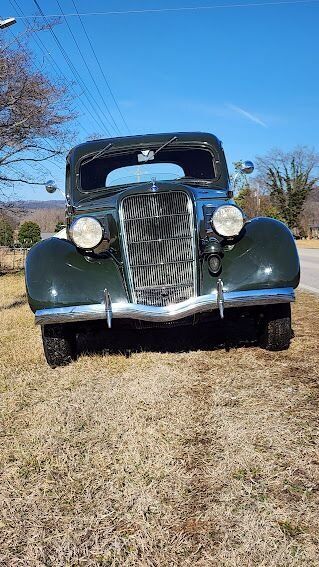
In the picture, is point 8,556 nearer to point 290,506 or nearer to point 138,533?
point 138,533

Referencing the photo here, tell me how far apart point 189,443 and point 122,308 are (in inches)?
53.8

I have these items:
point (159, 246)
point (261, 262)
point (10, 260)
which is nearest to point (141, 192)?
point (159, 246)

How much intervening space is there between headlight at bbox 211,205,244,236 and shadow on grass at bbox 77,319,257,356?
986 mm

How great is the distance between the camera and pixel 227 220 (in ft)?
12.6

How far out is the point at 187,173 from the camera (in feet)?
16.8

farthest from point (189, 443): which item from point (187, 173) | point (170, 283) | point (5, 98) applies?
point (5, 98)

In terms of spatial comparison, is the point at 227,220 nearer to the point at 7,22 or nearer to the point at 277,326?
the point at 277,326

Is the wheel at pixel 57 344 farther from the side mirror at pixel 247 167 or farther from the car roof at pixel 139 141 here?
the side mirror at pixel 247 167

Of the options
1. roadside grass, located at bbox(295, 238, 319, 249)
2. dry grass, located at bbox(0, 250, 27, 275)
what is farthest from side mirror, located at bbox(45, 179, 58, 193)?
roadside grass, located at bbox(295, 238, 319, 249)

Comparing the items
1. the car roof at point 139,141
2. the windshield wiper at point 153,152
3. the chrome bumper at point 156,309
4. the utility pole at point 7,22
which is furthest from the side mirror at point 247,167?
the utility pole at point 7,22

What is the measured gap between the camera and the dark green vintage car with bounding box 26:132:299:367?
3676mm

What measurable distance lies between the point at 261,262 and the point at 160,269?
31.7 inches

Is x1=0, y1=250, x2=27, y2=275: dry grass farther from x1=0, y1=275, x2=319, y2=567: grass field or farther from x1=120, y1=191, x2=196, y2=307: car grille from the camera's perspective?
x1=0, y1=275, x2=319, y2=567: grass field

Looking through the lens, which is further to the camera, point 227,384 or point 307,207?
point 307,207
